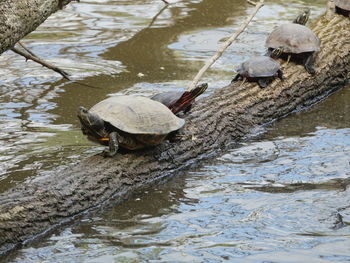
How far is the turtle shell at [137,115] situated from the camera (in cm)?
538

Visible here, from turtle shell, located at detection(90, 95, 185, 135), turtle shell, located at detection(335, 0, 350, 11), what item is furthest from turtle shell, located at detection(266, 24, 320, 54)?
turtle shell, located at detection(90, 95, 185, 135)

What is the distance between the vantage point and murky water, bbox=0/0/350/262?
14.9 feet

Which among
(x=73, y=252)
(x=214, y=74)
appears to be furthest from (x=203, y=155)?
(x=214, y=74)

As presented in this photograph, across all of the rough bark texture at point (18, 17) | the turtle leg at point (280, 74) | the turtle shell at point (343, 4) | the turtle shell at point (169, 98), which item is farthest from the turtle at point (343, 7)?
the rough bark texture at point (18, 17)

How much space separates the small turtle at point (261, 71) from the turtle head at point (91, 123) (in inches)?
89.2

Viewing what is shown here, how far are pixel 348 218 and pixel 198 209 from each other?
42.2 inches

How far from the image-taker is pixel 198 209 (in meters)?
5.16

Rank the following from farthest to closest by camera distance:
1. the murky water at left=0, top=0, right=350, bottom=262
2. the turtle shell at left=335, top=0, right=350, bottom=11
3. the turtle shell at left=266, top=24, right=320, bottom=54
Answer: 1. the turtle shell at left=335, top=0, right=350, bottom=11
2. the turtle shell at left=266, top=24, right=320, bottom=54
3. the murky water at left=0, top=0, right=350, bottom=262

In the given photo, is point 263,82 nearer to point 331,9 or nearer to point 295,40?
point 295,40

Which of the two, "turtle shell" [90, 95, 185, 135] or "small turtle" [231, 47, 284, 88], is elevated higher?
"turtle shell" [90, 95, 185, 135]

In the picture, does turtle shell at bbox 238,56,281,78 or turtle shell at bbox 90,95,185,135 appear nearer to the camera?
turtle shell at bbox 90,95,185,135

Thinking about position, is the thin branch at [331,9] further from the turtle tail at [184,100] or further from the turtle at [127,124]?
the turtle at [127,124]

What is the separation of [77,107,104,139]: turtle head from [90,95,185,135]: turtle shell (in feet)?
0.26

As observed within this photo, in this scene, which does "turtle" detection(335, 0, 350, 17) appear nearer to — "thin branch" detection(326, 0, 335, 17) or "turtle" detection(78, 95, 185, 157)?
"thin branch" detection(326, 0, 335, 17)
